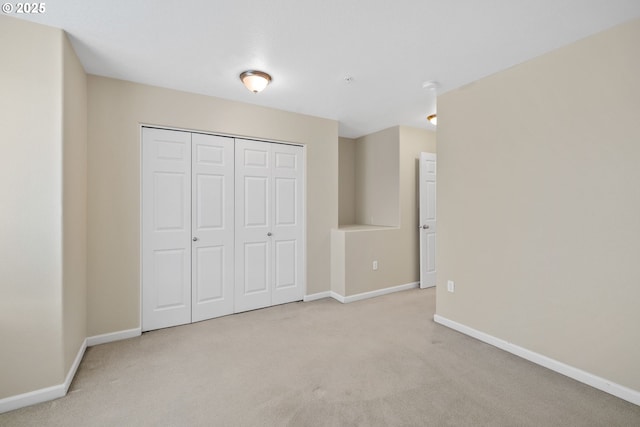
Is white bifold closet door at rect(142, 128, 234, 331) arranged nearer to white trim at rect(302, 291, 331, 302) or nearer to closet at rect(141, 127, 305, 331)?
closet at rect(141, 127, 305, 331)

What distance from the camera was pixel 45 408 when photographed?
6.40 feet

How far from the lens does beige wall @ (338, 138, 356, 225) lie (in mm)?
5355

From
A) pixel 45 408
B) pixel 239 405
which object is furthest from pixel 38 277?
pixel 239 405

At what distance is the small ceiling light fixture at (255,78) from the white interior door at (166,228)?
95 centimetres

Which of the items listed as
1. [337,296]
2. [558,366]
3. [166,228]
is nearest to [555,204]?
[558,366]

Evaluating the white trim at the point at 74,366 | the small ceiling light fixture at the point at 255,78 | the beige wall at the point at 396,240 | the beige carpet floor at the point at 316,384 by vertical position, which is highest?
the small ceiling light fixture at the point at 255,78

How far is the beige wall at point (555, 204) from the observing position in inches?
79.7

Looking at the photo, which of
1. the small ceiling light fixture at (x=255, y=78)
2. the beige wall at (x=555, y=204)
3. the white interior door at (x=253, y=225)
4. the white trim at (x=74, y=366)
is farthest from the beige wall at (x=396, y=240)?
the white trim at (x=74, y=366)

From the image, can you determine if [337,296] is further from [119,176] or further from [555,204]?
[119,176]

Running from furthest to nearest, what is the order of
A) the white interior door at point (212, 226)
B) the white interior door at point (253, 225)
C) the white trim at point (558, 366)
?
1. the white interior door at point (253, 225)
2. the white interior door at point (212, 226)
3. the white trim at point (558, 366)

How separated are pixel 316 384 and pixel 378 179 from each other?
11.3 ft

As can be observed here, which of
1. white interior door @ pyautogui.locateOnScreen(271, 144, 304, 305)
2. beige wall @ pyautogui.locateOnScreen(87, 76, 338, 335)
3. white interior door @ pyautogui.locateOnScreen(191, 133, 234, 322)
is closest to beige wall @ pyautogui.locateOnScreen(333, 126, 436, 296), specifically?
white interior door @ pyautogui.locateOnScreen(271, 144, 304, 305)

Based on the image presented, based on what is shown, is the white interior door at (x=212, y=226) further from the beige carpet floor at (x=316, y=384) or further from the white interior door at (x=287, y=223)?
the white interior door at (x=287, y=223)

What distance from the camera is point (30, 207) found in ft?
6.57
